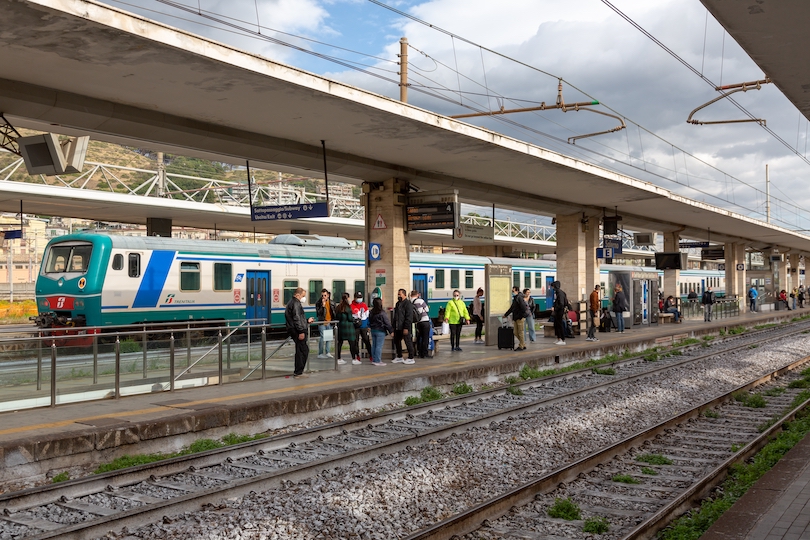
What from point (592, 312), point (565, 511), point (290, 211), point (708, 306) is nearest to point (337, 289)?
point (592, 312)

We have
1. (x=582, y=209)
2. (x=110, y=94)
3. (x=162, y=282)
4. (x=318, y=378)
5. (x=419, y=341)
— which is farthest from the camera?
(x=582, y=209)

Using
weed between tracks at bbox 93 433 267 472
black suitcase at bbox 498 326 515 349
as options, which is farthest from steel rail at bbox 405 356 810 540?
black suitcase at bbox 498 326 515 349

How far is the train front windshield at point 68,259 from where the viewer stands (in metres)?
19.2

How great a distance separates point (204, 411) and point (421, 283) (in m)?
18.6

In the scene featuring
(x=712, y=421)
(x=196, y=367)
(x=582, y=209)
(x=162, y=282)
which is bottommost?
(x=712, y=421)

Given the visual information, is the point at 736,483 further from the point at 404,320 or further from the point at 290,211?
the point at 290,211

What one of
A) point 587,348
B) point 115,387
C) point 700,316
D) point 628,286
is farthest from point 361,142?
point 700,316

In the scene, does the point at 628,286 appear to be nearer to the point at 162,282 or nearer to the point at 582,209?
the point at 582,209

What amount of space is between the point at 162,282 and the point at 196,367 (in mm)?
8020

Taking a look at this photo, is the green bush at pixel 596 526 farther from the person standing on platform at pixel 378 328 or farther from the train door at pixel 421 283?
the train door at pixel 421 283

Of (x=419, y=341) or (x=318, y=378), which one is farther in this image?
(x=419, y=341)

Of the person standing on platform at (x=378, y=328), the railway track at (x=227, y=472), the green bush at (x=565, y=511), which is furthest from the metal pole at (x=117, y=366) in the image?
the green bush at (x=565, y=511)

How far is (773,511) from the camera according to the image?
6.46m

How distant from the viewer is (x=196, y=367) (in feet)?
41.6
